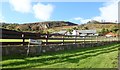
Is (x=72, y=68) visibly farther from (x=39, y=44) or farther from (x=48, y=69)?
(x=39, y=44)

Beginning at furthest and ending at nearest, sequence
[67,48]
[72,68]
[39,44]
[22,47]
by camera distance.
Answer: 1. [67,48]
2. [39,44]
3. [22,47]
4. [72,68]

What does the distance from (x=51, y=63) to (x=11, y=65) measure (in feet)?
5.99

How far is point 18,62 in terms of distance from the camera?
10.1 metres

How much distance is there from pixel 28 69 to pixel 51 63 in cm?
168

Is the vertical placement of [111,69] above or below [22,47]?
below

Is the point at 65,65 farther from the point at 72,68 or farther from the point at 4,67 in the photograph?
the point at 4,67

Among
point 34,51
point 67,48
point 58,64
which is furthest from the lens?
point 67,48

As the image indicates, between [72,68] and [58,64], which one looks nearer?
[72,68]

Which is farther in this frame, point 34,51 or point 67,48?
point 67,48

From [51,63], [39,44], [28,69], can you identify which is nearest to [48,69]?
[28,69]

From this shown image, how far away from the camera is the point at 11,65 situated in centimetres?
959

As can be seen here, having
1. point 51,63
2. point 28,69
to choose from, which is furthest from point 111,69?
point 28,69

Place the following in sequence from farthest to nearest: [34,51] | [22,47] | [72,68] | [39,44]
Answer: [39,44]
[34,51]
[22,47]
[72,68]

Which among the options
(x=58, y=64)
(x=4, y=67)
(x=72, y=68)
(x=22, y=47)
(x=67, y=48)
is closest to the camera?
(x=4, y=67)
